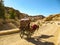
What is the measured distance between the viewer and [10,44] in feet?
44.8

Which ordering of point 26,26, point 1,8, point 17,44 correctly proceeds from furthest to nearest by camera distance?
point 1,8 < point 26,26 < point 17,44

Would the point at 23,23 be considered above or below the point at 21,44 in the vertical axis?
above

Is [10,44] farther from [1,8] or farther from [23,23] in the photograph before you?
[1,8]

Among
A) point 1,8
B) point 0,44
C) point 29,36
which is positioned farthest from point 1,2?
point 0,44

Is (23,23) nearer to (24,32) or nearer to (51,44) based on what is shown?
(24,32)

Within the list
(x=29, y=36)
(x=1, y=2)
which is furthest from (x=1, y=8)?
(x=29, y=36)

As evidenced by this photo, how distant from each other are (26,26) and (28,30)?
55 cm

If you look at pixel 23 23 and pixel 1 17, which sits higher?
pixel 23 23

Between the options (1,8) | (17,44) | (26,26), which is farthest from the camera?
(1,8)

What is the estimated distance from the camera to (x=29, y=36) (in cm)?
1733

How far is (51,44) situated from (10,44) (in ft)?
12.8

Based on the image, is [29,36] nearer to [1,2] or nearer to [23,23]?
[23,23]

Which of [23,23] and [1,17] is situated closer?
[23,23]

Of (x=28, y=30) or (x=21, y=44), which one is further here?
(x=28, y=30)
